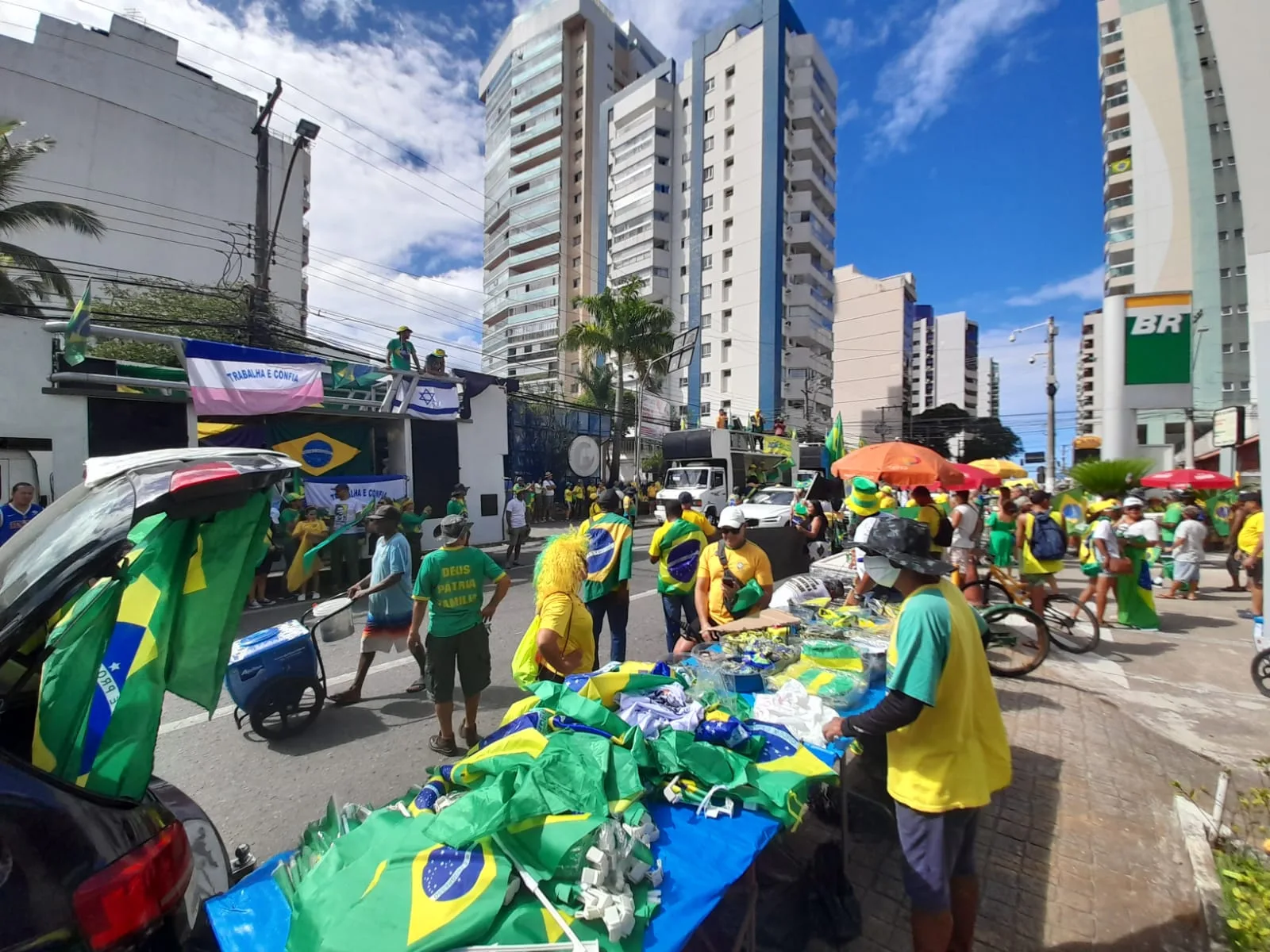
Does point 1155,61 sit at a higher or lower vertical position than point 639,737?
higher

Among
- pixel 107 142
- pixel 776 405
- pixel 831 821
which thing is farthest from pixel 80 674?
pixel 776 405

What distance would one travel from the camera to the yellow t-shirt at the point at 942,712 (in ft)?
7.06

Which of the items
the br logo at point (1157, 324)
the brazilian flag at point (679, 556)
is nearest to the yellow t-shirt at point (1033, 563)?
the brazilian flag at point (679, 556)

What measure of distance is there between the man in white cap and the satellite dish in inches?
818

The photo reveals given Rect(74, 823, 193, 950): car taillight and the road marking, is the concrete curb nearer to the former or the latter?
Rect(74, 823, 193, 950): car taillight

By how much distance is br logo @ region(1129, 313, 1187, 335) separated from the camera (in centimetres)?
1822

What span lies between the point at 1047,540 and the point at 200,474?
833 cm

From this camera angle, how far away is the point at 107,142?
3312 centimetres

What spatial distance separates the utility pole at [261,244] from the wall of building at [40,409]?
3.88 meters

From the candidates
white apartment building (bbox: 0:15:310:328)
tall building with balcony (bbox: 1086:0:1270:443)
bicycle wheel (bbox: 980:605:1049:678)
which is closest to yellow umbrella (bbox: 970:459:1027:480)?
bicycle wheel (bbox: 980:605:1049:678)

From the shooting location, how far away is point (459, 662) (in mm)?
4363

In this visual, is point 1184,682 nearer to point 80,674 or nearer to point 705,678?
point 705,678

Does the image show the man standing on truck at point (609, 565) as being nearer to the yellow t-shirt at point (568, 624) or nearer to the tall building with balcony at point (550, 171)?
the yellow t-shirt at point (568, 624)

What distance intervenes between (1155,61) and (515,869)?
5295cm
